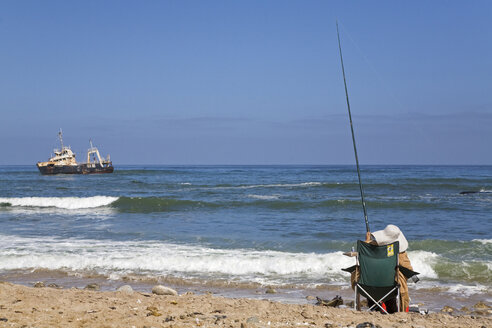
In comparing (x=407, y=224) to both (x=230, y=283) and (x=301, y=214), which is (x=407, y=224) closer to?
(x=301, y=214)

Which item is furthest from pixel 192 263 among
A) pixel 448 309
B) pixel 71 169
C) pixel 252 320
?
pixel 71 169

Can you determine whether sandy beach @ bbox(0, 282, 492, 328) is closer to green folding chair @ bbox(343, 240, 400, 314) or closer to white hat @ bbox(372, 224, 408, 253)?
green folding chair @ bbox(343, 240, 400, 314)

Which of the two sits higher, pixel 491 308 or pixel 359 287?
pixel 359 287

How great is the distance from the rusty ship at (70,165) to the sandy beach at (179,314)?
55426 mm

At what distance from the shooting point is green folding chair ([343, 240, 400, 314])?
4891 mm

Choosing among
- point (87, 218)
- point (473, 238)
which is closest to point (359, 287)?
point (473, 238)

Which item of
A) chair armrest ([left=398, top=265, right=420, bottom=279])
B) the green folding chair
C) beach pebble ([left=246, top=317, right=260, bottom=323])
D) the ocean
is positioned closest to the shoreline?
the ocean

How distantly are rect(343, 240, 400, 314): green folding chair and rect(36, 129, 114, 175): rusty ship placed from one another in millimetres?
56751

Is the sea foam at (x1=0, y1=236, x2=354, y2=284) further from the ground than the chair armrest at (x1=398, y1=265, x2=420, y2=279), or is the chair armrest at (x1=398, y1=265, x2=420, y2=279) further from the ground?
the chair armrest at (x1=398, y1=265, x2=420, y2=279)

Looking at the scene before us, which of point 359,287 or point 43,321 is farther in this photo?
point 359,287

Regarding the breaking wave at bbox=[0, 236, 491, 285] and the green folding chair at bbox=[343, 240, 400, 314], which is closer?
the green folding chair at bbox=[343, 240, 400, 314]

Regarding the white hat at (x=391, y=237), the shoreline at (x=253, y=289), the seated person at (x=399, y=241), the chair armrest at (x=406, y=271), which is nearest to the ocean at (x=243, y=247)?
the shoreline at (x=253, y=289)

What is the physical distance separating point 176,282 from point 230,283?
0.88 metres

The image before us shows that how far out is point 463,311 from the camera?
567cm
